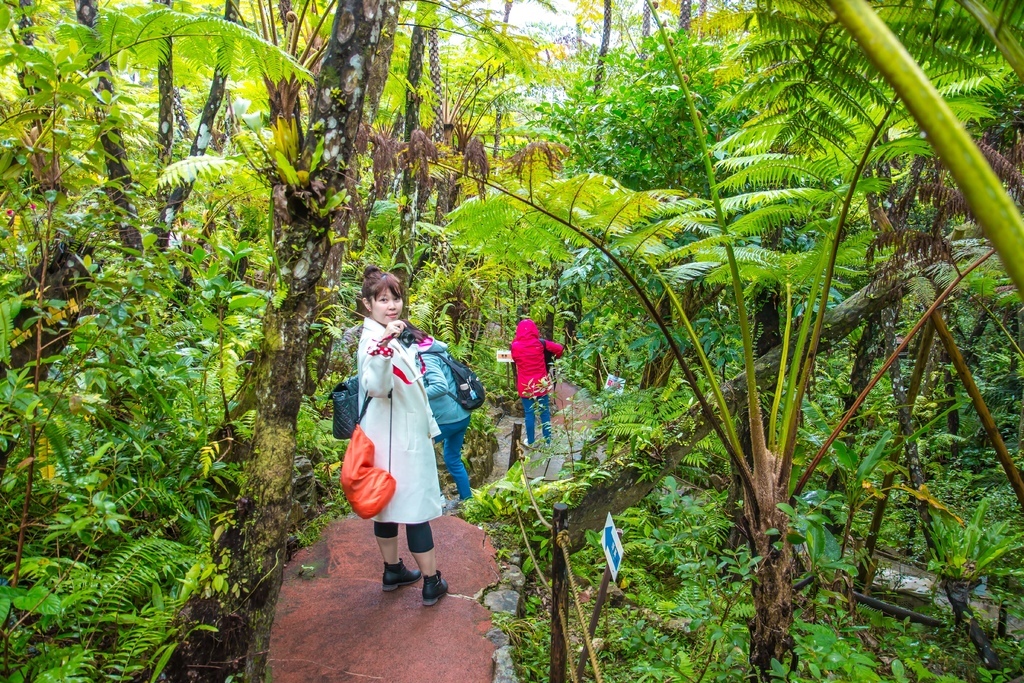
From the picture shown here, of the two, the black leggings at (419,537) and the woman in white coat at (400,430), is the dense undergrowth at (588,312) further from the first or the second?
the black leggings at (419,537)

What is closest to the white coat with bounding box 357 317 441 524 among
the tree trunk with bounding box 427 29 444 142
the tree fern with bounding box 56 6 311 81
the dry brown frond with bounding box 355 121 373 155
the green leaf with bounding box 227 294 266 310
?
the green leaf with bounding box 227 294 266 310

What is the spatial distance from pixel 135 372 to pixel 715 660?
8.93 ft

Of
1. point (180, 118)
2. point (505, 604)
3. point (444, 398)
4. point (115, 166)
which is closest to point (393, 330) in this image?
point (444, 398)

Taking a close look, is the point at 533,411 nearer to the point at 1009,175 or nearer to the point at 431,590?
the point at 431,590

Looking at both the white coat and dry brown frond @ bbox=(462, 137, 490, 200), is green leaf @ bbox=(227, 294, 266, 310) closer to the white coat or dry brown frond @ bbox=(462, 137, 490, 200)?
the white coat

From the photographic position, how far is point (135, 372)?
219 cm

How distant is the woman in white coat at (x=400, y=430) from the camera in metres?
2.97

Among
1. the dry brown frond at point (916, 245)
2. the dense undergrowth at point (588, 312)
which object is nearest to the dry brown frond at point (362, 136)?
the dense undergrowth at point (588, 312)

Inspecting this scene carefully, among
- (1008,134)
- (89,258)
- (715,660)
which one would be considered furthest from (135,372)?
(1008,134)

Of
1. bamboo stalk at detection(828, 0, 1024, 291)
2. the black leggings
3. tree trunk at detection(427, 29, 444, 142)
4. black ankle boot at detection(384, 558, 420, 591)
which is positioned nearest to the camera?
bamboo stalk at detection(828, 0, 1024, 291)

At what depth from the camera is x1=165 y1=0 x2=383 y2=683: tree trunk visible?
204cm

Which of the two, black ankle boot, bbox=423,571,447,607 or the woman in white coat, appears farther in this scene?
black ankle boot, bbox=423,571,447,607

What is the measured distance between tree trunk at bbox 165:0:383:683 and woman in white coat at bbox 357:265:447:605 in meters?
0.69

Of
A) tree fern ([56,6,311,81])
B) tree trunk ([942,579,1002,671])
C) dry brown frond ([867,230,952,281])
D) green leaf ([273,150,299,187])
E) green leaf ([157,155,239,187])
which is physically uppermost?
tree fern ([56,6,311,81])
